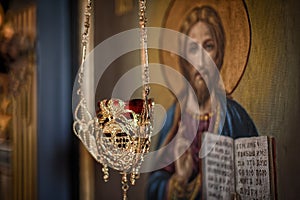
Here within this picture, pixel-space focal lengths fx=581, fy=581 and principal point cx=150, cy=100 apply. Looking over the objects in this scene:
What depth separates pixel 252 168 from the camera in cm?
246

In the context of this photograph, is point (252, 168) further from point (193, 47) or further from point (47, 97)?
point (47, 97)

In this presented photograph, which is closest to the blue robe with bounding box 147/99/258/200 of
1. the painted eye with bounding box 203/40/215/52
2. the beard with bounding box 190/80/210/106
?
the beard with bounding box 190/80/210/106

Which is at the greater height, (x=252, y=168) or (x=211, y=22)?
(x=211, y=22)

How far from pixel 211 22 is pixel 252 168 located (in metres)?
0.73

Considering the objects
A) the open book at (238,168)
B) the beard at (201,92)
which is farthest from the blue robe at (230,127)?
the beard at (201,92)

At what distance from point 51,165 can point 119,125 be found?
186cm

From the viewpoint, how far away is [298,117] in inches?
88.4

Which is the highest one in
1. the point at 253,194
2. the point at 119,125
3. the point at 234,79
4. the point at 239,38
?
the point at 239,38

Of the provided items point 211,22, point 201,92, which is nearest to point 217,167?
point 201,92

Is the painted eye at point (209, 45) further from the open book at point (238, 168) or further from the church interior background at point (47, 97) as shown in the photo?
the church interior background at point (47, 97)

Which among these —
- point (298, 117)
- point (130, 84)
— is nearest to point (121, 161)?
point (298, 117)

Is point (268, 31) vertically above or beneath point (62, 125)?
above

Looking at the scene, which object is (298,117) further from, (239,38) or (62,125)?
(62,125)

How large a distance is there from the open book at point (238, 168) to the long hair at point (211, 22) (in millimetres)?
380
